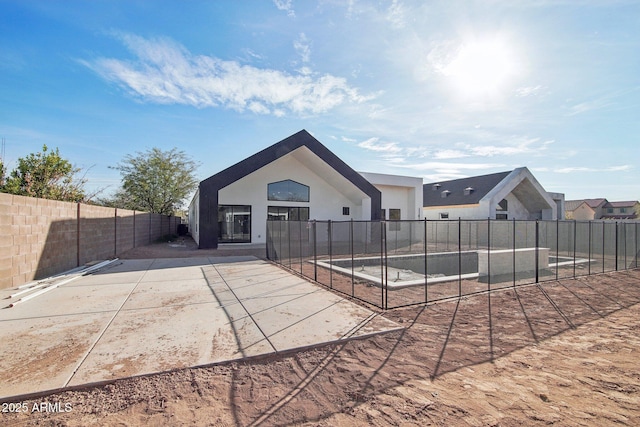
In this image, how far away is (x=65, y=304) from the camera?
19.2 ft

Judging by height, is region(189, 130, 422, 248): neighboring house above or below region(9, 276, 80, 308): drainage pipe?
above

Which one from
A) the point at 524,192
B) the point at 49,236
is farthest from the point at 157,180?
the point at 524,192

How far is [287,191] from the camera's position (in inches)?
768

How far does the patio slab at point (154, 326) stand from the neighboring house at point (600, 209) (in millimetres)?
70157

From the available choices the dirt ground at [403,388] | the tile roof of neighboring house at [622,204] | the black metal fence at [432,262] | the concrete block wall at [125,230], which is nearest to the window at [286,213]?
the black metal fence at [432,262]

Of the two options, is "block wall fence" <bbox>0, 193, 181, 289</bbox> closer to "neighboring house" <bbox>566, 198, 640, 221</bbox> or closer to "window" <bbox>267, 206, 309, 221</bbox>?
"window" <bbox>267, 206, 309, 221</bbox>

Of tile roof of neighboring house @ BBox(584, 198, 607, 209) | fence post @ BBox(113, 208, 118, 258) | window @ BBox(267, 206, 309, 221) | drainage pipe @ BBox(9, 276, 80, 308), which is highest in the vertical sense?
tile roof of neighboring house @ BBox(584, 198, 607, 209)

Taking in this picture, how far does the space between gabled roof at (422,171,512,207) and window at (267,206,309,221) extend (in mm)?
15542

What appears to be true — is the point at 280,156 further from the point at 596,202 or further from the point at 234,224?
the point at 596,202

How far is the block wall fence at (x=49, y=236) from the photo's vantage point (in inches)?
270

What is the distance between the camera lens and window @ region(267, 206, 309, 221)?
63.0 ft

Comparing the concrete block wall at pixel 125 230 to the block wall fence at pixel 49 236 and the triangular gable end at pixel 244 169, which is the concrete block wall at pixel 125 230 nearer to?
the block wall fence at pixel 49 236

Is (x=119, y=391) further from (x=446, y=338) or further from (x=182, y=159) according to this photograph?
(x=182, y=159)

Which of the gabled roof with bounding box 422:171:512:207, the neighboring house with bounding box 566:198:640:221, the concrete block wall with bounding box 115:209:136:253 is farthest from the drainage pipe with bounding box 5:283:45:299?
the neighboring house with bounding box 566:198:640:221
